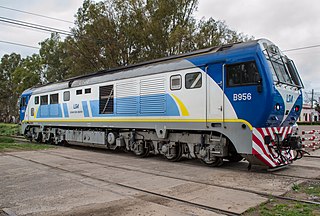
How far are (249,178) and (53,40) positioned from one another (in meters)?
45.2

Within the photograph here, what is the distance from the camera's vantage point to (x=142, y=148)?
13047 mm

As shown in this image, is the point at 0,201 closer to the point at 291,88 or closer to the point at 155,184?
the point at 155,184

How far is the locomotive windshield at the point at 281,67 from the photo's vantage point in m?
9.29

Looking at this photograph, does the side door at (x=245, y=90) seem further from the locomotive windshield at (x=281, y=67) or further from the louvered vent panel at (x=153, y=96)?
the louvered vent panel at (x=153, y=96)

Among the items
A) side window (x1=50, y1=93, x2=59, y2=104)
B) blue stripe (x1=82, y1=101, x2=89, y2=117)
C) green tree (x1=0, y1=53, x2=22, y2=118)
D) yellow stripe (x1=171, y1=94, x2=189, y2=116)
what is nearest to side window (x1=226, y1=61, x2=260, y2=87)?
yellow stripe (x1=171, y1=94, x2=189, y2=116)

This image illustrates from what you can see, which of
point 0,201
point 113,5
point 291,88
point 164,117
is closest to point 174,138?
point 164,117

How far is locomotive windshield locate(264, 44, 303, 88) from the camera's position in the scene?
9289 millimetres

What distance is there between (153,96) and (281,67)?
4.64 metres

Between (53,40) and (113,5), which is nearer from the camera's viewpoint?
(113,5)

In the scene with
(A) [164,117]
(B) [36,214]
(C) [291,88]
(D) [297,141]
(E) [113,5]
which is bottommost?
(B) [36,214]

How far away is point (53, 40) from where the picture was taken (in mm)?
47938

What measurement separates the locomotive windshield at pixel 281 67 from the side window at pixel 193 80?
225 centimetres

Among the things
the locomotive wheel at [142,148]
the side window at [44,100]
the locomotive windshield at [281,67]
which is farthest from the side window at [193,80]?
the side window at [44,100]

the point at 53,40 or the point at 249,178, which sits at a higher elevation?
the point at 53,40
